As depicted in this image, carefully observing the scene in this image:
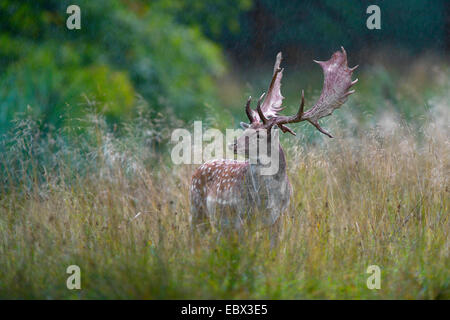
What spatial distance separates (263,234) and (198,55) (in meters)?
8.85

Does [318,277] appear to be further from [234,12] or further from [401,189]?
[234,12]

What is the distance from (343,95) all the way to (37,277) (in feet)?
8.86

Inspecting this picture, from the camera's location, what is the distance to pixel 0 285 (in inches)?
163

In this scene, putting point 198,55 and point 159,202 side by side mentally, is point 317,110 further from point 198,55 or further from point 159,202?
point 198,55

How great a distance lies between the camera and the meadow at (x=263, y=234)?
156 inches

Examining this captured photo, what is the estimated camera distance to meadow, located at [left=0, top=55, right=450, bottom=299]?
13.0 feet

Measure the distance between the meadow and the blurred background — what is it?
0.74 m

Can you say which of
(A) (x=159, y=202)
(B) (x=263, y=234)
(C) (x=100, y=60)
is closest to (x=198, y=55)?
(C) (x=100, y=60)

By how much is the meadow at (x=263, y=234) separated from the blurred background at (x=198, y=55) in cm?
74

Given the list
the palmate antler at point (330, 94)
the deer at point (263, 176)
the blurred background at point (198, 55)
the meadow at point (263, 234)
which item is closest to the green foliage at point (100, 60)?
the blurred background at point (198, 55)

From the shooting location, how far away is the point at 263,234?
4.38 metres

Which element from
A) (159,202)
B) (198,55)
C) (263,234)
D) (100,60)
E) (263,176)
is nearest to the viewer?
(263,234)

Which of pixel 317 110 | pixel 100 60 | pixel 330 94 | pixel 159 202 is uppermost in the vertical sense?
pixel 100 60
